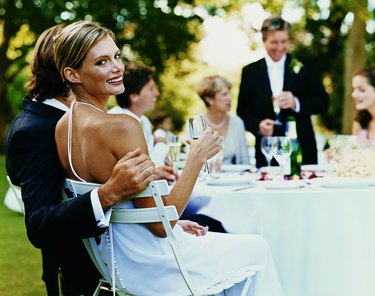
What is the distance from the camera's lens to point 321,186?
3.34 meters

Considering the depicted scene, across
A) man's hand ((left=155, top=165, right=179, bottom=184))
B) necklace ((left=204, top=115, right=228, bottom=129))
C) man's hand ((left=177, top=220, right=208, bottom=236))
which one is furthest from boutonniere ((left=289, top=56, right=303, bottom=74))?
man's hand ((left=177, top=220, right=208, bottom=236))

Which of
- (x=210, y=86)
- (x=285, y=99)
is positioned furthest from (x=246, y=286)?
(x=210, y=86)

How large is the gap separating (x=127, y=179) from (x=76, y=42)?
0.69 meters

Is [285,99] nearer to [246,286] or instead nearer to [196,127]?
[196,127]

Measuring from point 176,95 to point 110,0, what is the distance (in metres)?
18.4

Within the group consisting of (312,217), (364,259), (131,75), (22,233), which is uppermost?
(131,75)

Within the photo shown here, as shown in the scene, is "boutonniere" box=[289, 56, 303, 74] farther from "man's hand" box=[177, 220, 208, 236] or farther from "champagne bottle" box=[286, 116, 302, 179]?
"man's hand" box=[177, 220, 208, 236]

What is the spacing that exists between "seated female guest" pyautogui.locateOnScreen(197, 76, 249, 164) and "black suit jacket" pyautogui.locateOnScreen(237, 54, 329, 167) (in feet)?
0.36

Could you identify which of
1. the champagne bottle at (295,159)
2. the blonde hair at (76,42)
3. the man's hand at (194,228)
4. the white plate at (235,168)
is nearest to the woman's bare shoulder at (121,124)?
the blonde hair at (76,42)

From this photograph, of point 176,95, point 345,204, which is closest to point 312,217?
point 345,204

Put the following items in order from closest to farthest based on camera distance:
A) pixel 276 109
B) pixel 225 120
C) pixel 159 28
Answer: pixel 276 109
pixel 225 120
pixel 159 28

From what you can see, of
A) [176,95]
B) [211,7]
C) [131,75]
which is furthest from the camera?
[176,95]

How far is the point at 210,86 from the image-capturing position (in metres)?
5.80

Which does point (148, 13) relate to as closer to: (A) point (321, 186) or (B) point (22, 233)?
(B) point (22, 233)
